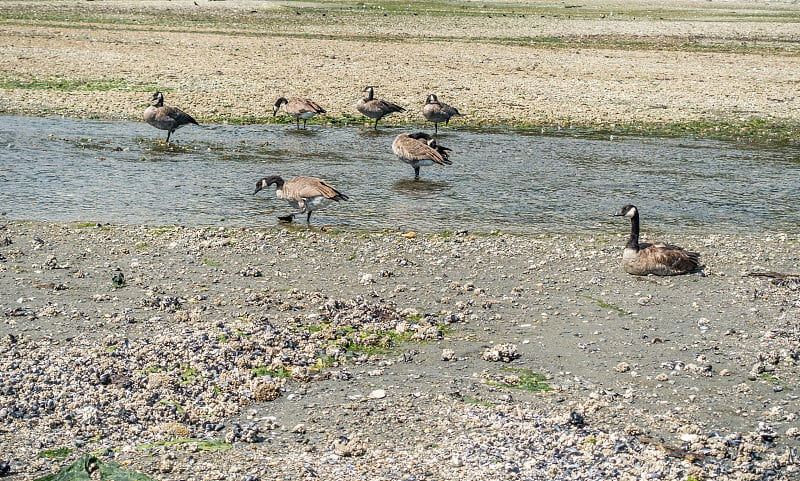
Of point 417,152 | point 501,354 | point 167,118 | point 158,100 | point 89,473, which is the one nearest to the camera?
point 89,473

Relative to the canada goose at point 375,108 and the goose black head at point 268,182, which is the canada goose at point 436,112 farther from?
the goose black head at point 268,182

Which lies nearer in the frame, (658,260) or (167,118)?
Answer: (658,260)

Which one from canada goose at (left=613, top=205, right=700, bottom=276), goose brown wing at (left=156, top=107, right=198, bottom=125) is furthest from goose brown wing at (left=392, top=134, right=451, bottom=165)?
canada goose at (left=613, top=205, right=700, bottom=276)

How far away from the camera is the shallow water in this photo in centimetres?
1717

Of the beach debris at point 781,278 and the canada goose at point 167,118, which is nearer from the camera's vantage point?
the beach debris at point 781,278

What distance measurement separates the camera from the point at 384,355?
10.9 m

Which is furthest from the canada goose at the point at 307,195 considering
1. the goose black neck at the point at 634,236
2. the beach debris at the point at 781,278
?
the beach debris at the point at 781,278

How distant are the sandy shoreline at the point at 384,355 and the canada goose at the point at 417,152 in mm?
5063

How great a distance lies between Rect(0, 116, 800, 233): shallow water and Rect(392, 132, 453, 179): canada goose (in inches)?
17.9

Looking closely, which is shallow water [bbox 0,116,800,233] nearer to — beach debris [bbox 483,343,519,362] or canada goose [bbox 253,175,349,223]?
canada goose [bbox 253,175,349,223]

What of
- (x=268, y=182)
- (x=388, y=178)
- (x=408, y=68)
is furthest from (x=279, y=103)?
(x=408, y=68)

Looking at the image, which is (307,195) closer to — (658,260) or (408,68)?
(658,260)

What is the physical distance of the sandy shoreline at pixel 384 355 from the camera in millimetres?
8641

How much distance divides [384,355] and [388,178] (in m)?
10.2
